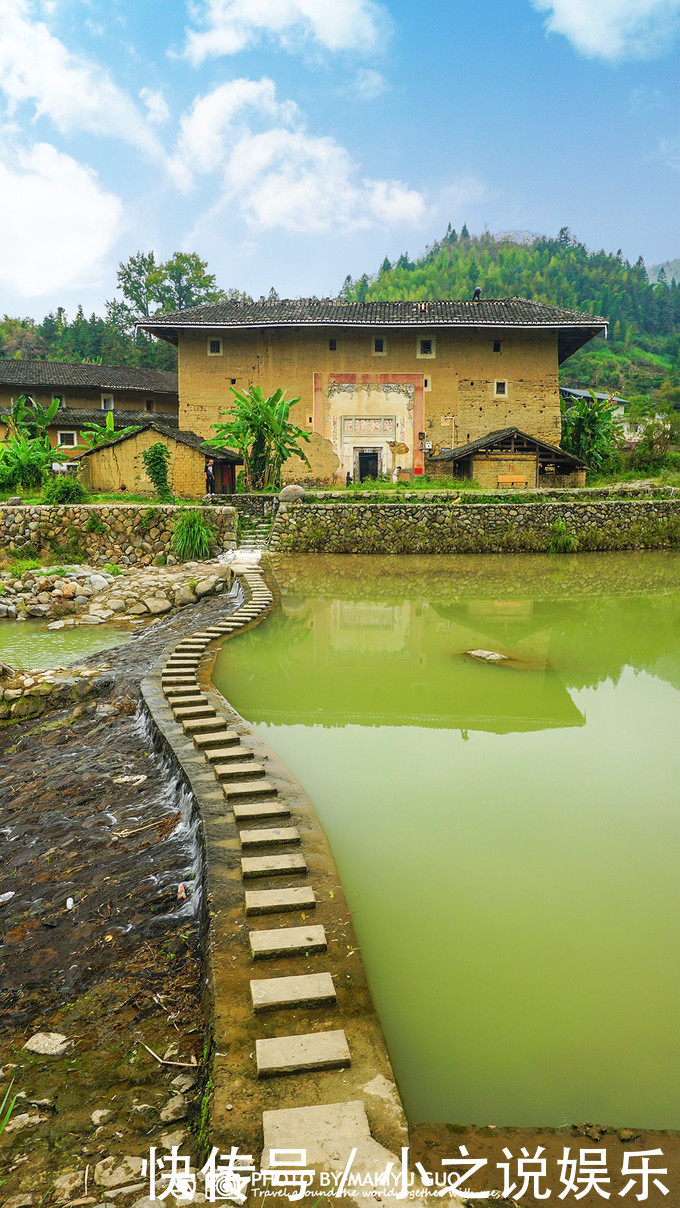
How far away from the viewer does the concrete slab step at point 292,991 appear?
8.48 feet

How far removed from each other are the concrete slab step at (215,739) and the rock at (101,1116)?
285 cm

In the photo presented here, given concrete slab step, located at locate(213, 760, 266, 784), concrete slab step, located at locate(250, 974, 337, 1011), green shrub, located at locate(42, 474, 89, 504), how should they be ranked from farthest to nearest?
1. green shrub, located at locate(42, 474, 89, 504)
2. concrete slab step, located at locate(213, 760, 266, 784)
3. concrete slab step, located at locate(250, 974, 337, 1011)

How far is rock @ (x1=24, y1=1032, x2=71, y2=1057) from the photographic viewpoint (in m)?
2.63

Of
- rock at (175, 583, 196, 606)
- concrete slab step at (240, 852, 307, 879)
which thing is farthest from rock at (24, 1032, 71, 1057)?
rock at (175, 583, 196, 606)

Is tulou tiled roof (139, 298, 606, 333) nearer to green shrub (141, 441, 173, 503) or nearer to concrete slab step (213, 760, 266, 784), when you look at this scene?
green shrub (141, 441, 173, 503)

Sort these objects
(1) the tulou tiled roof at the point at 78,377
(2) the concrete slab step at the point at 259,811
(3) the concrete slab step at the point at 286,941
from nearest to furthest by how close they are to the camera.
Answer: (3) the concrete slab step at the point at 286,941
(2) the concrete slab step at the point at 259,811
(1) the tulou tiled roof at the point at 78,377

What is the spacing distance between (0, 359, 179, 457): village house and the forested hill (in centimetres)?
4085

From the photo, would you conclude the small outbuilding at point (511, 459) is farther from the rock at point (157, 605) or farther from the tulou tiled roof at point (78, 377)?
the tulou tiled roof at point (78, 377)

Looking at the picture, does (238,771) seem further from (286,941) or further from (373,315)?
(373,315)

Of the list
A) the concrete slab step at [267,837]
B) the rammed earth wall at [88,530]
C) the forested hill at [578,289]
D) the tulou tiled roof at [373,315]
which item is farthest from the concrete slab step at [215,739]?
the forested hill at [578,289]

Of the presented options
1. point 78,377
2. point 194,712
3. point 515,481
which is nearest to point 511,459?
point 515,481

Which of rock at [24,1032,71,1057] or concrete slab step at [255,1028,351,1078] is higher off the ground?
concrete slab step at [255,1028,351,1078]

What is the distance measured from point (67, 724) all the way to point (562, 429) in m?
28.1

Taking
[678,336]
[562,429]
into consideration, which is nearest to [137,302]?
[562,429]
